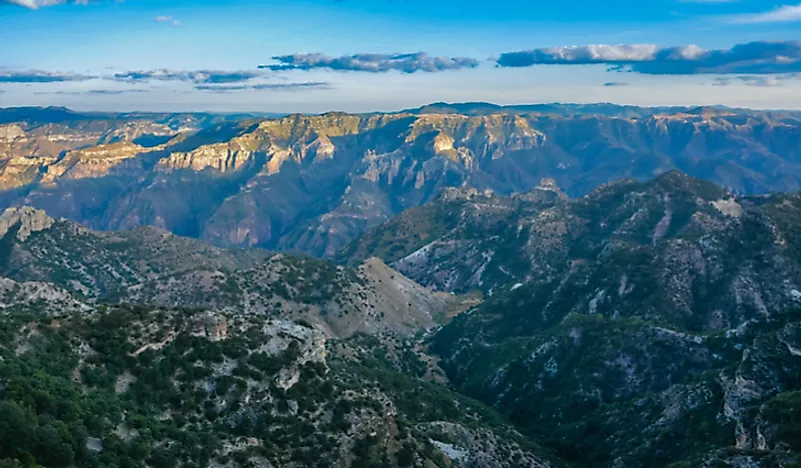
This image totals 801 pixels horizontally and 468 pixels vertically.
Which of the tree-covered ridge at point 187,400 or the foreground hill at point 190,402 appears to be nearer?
the tree-covered ridge at point 187,400

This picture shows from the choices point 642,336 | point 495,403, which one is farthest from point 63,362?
point 642,336

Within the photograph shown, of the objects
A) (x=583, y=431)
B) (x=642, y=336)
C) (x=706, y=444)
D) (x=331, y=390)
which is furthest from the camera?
(x=642, y=336)

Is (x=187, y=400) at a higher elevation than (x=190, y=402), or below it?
higher

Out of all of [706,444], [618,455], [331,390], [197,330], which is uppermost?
[197,330]

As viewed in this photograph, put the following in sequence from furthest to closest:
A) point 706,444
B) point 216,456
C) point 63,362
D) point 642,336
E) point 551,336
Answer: point 551,336 < point 642,336 < point 706,444 < point 63,362 < point 216,456

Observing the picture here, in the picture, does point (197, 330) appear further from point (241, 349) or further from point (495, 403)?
point (495, 403)

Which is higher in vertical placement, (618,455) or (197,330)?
(197,330)

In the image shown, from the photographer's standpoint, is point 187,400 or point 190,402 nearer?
point 190,402

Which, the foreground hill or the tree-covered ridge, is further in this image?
the foreground hill
